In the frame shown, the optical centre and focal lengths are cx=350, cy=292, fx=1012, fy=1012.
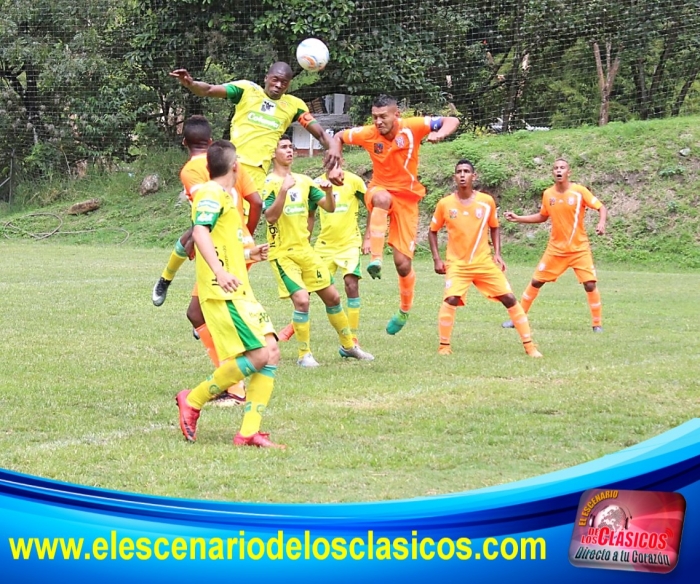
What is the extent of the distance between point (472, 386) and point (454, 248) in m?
2.45

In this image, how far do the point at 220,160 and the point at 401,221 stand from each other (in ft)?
14.9

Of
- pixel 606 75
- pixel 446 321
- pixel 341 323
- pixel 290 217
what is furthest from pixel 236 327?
pixel 606 75

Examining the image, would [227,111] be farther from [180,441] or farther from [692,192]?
[180,441]

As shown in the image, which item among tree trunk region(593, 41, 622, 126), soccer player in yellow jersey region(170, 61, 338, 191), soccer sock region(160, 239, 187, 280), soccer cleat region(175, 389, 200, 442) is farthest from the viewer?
tree trunk region(593, 41, 622, 126)

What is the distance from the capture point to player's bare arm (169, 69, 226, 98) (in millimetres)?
8188

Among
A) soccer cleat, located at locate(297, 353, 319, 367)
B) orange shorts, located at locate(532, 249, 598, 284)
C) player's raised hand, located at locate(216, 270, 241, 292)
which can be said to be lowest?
orange shorts, located at locate(532, 249, 598, 284)

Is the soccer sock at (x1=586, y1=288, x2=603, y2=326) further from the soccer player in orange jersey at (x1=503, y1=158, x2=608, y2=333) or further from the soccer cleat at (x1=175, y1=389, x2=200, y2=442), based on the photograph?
the soccer cleat at (x1=175, y1=389, x2=200, y2=442)

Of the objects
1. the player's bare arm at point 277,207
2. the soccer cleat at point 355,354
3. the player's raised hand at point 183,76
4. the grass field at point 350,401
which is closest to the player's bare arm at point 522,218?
the grass field at point 350,401

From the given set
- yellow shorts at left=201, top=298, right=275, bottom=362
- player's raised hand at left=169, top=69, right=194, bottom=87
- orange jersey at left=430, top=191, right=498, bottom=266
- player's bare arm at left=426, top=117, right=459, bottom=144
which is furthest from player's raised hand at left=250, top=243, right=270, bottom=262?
orange jersey at left=430, top=191, right=498, bottom=266

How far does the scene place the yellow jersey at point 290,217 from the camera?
Result: 912 centimetres

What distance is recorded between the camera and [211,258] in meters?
5.62

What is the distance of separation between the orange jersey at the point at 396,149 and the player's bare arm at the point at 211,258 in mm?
4567

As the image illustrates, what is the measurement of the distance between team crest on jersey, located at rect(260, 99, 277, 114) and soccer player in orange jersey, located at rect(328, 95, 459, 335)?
742mm

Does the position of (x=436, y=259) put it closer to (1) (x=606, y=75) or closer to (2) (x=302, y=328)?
(2) (x=302, y=328)
